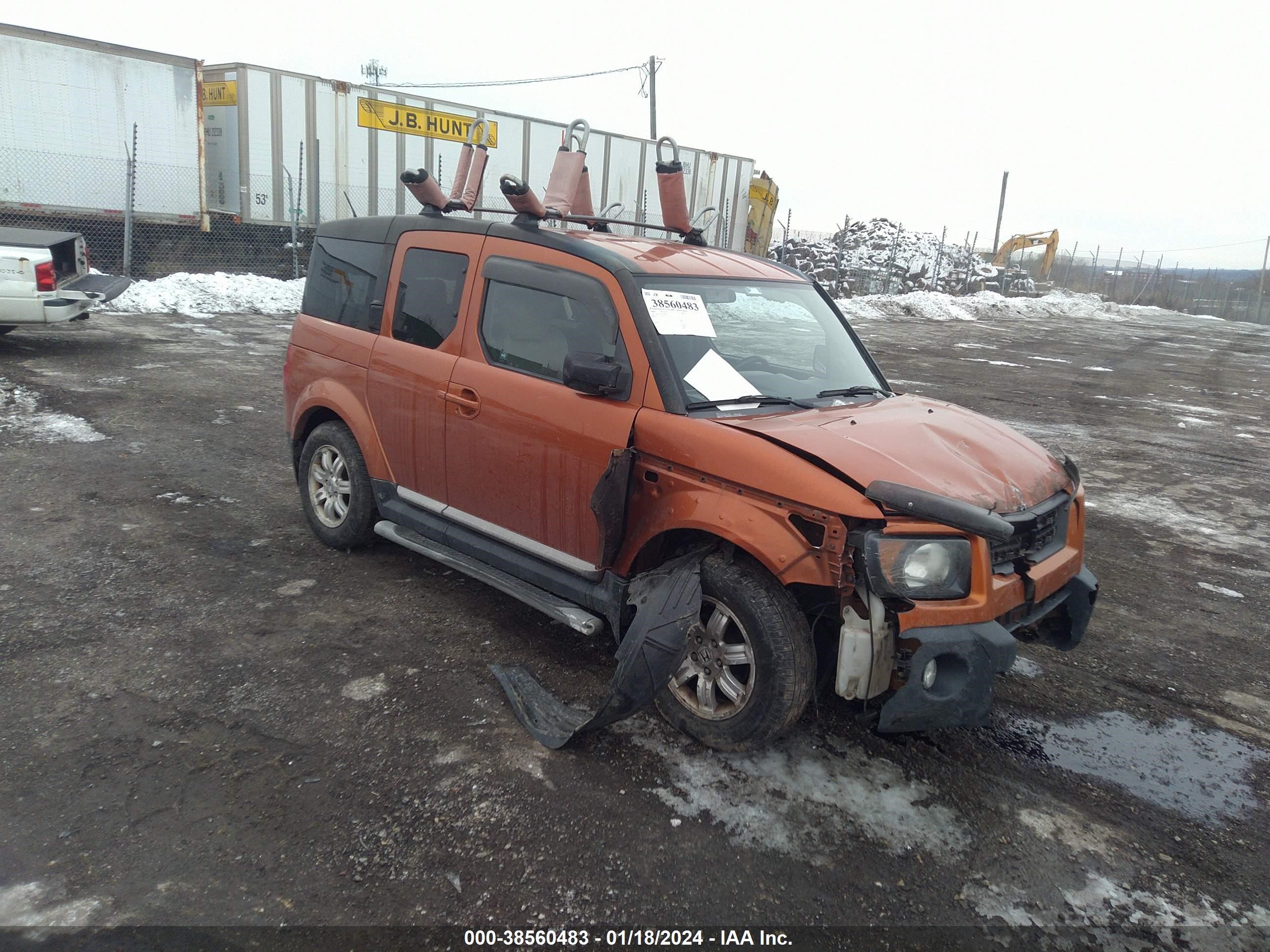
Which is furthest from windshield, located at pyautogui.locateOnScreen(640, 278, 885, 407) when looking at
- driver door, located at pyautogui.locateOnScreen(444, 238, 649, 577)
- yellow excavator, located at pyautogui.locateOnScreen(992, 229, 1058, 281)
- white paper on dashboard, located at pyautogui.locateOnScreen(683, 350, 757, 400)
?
yellow excavator, located at pyautogui.locateOnScreen(992, 229, 1058, 281)

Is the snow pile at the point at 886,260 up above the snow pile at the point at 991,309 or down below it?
above

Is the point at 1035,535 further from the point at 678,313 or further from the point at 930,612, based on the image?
the point at 678,313

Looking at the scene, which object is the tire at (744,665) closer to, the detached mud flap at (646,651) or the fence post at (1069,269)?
the detached mud flap at (646,651)

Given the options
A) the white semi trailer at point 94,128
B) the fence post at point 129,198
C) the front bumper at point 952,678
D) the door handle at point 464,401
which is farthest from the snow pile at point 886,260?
the front bumper at point 952,678

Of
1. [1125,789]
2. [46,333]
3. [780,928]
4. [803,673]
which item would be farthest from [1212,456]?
[46,333]

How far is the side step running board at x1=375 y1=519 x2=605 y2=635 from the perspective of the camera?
3.73 metres

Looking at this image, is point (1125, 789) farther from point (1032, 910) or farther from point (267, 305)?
point (267, 305)

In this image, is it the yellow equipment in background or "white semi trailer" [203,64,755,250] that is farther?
the yellow equipment in background

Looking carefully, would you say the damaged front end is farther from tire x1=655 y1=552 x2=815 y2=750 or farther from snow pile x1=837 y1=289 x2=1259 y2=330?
snow pile x1=837 y1=289 x2=1259 y2=330

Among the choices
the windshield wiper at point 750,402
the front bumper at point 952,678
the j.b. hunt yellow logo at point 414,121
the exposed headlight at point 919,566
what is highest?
the j.b. hunt yellow logo at point 414,121

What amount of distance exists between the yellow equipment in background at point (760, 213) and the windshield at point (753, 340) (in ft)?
81.8

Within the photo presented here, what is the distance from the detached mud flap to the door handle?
1173 mm

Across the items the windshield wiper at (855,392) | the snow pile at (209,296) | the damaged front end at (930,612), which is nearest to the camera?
the damaged front end at (930,612)

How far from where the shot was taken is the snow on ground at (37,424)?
710cm
